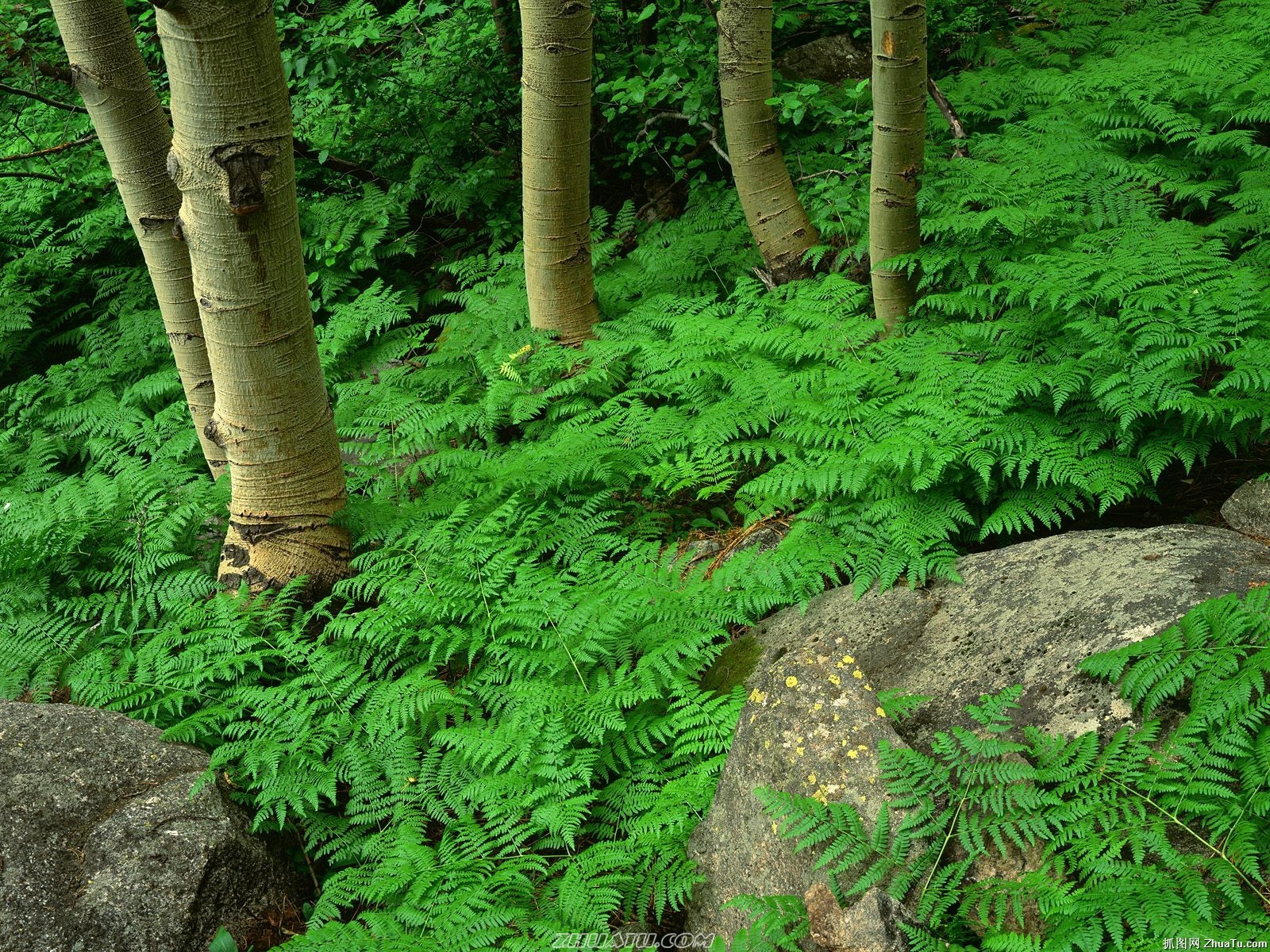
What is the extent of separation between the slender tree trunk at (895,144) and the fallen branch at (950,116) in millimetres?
813

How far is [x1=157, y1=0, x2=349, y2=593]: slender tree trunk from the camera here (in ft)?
11.3

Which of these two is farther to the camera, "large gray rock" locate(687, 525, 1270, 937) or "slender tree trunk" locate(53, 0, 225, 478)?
"slender tree trunk" locate(53, 0, 225, 478)

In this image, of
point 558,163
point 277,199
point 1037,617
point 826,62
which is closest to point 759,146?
point 558,163

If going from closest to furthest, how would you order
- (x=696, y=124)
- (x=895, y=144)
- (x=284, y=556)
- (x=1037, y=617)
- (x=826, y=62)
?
(x=1037, y=617) → (x=284, y=556) → (x=895, y=144) → (x=696, y=124) → (x=826, y=62)

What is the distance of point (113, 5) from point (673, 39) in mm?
3303

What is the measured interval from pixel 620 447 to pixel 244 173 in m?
2.00

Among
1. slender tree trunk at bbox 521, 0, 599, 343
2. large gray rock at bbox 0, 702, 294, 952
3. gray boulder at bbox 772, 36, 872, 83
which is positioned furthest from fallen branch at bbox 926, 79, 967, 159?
large gray rock at bbox 0, 702, 294, 952

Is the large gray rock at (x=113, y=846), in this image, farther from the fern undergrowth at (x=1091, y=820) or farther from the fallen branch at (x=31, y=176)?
the fallen branch at (x=31, y=176)

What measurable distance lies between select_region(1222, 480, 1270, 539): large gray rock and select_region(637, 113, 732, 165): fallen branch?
3.69 m

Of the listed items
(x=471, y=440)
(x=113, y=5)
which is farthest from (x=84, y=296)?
(x=471, y=440)

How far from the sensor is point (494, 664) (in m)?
3.64

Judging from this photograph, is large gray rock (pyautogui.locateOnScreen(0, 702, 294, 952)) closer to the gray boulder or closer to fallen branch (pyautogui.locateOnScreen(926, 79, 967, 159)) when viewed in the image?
fallen branch (pyautogui.locateOnScreen(926, 79, 967, 159))

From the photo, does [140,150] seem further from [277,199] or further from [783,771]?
[783,771]

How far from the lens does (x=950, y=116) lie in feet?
18.6
